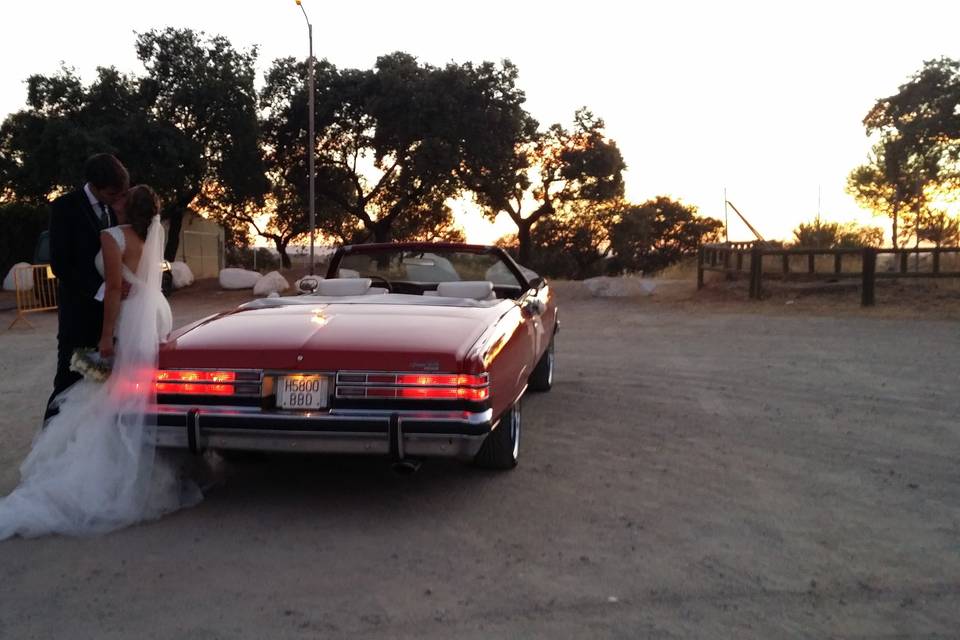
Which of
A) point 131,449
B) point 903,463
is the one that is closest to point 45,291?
point 131,449

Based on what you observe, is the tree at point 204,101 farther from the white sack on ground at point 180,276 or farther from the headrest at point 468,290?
the headrest at point 468,290

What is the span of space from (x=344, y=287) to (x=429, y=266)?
1.49 metres

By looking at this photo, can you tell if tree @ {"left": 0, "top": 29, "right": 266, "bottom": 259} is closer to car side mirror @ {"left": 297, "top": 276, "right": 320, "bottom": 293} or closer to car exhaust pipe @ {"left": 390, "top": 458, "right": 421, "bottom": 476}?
car side mirror @ {"left": 297, "top": 276, "right": 320, "bottom": 293}

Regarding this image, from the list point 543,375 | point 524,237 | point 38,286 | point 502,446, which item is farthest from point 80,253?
point 524,237

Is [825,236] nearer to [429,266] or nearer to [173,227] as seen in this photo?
[429,266]

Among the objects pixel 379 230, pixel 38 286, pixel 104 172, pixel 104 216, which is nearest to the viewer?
pixel 104 172

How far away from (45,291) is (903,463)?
1726 cm

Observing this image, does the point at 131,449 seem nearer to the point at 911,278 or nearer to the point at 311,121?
the point at 911,278

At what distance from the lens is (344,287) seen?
6.15 metres

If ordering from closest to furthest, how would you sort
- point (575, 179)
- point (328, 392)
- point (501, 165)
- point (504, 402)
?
point (328, 392)
point (504, 402)
point (501, 165)
point (575, 179)

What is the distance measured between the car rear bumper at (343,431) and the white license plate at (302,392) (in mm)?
43

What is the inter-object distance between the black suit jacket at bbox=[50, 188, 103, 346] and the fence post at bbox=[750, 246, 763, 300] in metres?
15.1

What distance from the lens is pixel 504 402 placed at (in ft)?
16.0

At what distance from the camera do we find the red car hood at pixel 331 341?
441 centimetres
